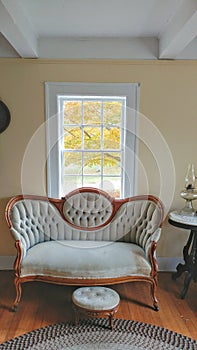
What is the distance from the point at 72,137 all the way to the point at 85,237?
116 cm

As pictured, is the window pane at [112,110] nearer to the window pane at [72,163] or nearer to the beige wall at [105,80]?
the beige wall at [105,80]

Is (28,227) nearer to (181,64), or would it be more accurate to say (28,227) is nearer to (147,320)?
(147,320)

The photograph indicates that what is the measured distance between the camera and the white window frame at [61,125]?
334 cm

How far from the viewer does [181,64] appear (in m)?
3.32

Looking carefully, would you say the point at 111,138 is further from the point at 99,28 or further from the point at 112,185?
the point at 99,28

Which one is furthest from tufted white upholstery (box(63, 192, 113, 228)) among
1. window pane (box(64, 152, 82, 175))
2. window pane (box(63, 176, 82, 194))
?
window pane (box(64, 152, 82, 175))

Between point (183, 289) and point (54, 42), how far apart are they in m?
2.96

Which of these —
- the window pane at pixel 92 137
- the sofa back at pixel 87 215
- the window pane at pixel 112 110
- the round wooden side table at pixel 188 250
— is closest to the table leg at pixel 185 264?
the round wooden side table at pixel 188 250

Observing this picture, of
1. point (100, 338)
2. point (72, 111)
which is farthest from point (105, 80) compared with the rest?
point (100, 338)

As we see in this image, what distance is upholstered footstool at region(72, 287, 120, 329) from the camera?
2.30 m

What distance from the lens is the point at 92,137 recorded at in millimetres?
3475

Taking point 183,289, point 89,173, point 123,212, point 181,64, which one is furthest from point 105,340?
point 181,64

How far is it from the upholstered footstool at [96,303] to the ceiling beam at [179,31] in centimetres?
229

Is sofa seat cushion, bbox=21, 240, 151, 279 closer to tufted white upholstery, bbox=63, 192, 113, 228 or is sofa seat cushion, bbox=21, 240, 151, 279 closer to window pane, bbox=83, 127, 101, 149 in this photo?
tufted white upholstery, bbox=63, 192, 113, 228
